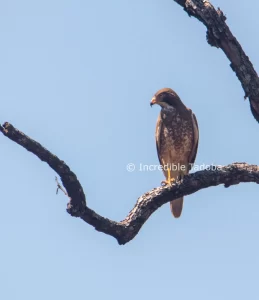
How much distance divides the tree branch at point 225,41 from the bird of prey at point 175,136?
2738mm


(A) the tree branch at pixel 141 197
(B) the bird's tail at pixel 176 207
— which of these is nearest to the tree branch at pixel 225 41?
(A) the tree branch at pixel 141 197

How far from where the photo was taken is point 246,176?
6.84 meters

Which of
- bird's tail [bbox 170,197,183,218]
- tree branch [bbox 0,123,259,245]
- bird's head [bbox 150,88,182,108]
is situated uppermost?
bird's head [bbox 150,88,182,108]

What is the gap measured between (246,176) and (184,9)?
164 centimetres

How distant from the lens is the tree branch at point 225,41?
6.19 meters

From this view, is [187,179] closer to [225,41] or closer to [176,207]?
[225,41]

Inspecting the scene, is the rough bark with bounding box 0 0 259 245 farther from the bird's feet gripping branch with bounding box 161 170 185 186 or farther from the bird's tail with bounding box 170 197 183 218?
the bird's tail with bounding box 170 197 183 218

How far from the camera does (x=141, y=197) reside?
676 cm

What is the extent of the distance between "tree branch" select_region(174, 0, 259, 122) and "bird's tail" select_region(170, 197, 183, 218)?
3.18m

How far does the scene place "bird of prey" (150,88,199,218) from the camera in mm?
9070

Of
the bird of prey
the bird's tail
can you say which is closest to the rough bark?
the bird of prey

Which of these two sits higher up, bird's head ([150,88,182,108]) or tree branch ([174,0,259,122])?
bird's head ([150,88,182,108])

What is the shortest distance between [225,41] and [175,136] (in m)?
2.96

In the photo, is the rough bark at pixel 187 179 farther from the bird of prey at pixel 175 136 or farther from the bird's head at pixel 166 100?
the bird's head at pixel 166 100
